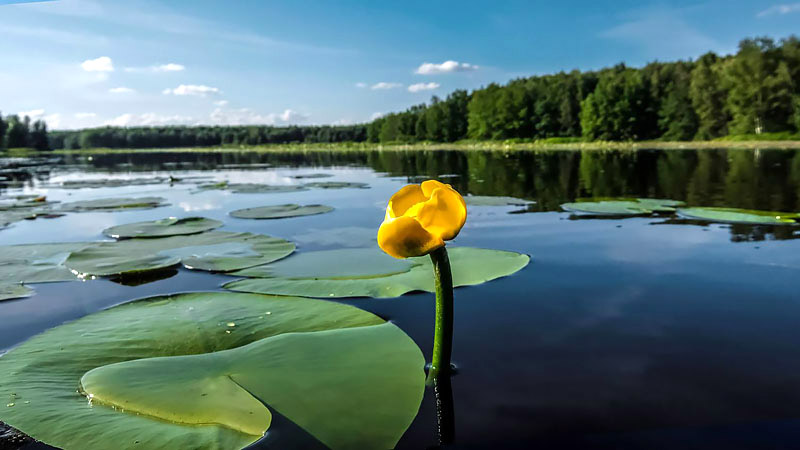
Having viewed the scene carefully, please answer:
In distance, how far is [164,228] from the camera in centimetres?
607

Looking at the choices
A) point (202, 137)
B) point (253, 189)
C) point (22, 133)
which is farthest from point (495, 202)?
point (202, 137)

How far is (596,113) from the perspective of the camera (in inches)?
2250

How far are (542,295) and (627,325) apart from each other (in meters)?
0.67

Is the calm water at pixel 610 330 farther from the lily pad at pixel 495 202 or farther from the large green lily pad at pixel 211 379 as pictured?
the lily pad at pixel 495 202

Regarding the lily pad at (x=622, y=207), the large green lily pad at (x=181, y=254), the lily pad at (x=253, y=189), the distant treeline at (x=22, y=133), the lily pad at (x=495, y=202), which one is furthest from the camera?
the distant treeline at (x=22, y=133)

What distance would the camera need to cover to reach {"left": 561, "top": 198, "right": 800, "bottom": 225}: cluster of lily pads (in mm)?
5959

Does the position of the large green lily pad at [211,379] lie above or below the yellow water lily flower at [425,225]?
below

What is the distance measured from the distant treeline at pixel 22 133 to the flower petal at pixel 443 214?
105639 mm

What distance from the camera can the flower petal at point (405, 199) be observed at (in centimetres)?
163

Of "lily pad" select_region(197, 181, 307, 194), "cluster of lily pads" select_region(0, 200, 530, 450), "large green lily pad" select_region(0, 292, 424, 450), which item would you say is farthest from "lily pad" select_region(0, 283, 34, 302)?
"lily pad" select_region(197, 181, 307, 194)

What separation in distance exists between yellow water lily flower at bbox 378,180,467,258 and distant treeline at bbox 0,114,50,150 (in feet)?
346

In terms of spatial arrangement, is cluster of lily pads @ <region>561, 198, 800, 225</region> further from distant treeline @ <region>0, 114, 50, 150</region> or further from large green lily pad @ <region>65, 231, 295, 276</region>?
distant treeline @ <region>0, 114, 50, 150</region>

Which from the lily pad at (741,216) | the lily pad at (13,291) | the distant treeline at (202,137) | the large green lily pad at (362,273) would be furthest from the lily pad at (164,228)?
the distant treeline at (202,137)

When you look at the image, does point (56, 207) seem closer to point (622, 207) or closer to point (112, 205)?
point (112, 205)
